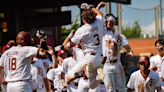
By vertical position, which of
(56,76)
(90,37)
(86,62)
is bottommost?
(56,76)

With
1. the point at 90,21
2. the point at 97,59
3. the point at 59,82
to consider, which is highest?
the point at 90,21

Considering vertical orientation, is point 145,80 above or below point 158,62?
below

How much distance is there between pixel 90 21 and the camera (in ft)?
25.9

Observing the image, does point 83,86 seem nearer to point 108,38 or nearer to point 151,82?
point 108,38

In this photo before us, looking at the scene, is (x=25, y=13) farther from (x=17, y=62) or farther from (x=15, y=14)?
(x=17, y=62)

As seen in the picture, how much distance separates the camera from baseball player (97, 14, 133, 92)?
935cm

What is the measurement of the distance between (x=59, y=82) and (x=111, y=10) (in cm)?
2128

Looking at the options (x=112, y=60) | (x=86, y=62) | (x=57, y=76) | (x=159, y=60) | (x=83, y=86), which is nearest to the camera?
(x=86, y=62)

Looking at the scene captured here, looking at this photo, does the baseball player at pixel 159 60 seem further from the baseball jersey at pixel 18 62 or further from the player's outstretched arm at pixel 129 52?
the baseball jersey at pixel 18 62

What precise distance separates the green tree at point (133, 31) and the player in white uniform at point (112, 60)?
1042 inches

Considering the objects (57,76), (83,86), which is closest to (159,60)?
(57,76)

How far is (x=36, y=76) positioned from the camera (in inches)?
369

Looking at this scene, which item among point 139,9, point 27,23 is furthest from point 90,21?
point 139,9

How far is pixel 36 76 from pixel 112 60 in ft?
7.06
